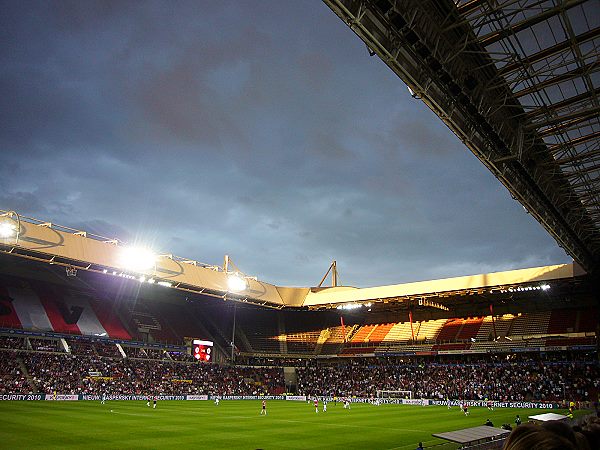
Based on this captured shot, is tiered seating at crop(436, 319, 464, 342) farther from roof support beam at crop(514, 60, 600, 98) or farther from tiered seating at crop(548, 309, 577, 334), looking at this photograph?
roof support beam at crop(514, 60, 600, 98)

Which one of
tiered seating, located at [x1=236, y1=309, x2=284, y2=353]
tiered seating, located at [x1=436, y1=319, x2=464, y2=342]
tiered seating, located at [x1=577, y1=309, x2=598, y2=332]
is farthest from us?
tiered seating, located at [x1=236, y1=309, x2=284, y2=353]

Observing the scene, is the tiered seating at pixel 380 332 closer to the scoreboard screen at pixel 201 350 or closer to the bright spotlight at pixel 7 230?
the scoreboard screen at pixel 201 350

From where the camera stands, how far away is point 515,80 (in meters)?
16.6

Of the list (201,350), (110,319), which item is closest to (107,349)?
(110,319)

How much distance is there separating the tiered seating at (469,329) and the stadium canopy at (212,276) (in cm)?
423

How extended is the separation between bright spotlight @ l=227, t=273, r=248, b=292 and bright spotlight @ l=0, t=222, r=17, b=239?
81.8ft

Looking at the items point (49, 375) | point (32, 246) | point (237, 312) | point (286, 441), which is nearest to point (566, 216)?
point (286, 441)

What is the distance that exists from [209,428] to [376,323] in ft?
166

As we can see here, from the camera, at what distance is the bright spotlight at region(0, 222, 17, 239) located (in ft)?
139

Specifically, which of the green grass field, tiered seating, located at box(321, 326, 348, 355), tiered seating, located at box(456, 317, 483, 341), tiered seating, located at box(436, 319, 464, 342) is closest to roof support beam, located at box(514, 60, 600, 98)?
the green grass field

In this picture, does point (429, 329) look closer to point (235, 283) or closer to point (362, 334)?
point (362, 334)

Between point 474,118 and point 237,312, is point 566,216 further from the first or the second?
point 237,312

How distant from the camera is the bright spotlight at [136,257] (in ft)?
170

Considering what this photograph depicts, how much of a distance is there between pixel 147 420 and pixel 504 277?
41.2 metres
